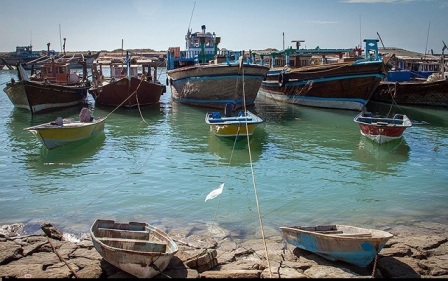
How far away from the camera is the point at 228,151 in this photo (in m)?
14.9

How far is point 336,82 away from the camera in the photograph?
24.9 meters

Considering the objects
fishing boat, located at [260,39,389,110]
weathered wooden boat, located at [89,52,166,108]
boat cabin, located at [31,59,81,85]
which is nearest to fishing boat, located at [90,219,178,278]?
weathered wooden boat, located at [89,52,166,108]

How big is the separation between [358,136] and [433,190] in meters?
7.18

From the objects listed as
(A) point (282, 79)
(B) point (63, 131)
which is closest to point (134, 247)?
(B) point (63, 131)

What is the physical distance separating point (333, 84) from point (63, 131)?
640 inches

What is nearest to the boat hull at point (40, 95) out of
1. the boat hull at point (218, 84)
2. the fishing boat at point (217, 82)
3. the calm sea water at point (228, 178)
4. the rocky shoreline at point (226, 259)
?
the calm sea water at point (228, 178)

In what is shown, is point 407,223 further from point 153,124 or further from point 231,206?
point 153,124

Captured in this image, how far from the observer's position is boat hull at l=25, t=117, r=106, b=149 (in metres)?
14.3

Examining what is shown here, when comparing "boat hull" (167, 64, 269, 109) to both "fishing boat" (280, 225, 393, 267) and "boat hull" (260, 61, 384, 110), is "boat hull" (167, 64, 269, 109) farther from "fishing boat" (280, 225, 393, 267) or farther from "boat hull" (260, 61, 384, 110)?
"fishing boat" (280, 225, 393, 267)

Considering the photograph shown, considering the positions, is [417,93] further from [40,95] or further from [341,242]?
[341,242]

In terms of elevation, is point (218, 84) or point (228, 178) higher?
point (218, 84)

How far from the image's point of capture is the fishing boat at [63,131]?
14.3 metres

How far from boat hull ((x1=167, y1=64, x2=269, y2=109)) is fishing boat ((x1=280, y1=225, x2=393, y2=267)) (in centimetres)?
1505

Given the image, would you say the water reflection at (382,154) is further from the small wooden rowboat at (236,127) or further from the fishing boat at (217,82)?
the fishing boat at (217,82)
